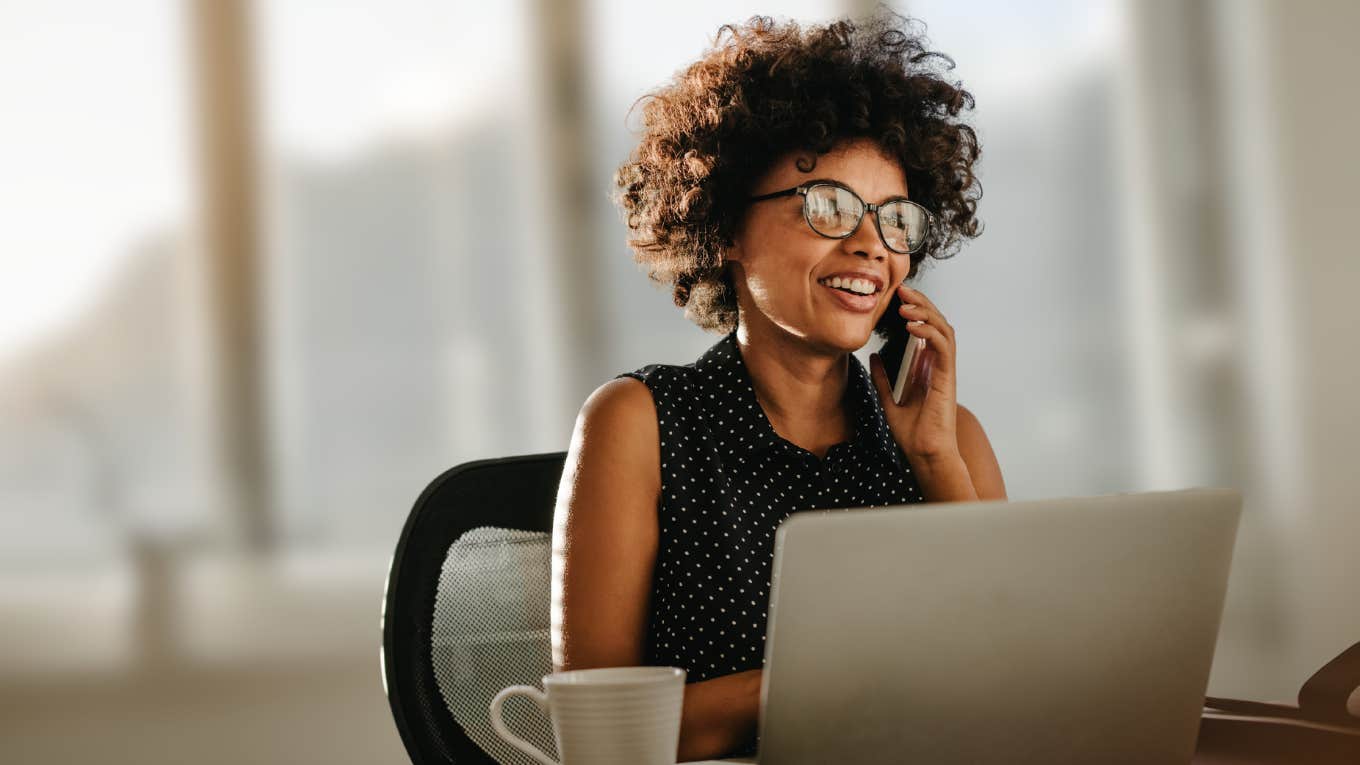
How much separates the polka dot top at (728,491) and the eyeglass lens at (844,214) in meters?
0.22

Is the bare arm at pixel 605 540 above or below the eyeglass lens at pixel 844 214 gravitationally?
below

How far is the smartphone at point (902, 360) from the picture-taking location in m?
1.54

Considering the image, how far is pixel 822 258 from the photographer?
1409 mm

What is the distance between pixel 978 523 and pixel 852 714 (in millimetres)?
144

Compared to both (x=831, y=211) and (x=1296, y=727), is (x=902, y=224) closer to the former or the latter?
(x=831, y=211)

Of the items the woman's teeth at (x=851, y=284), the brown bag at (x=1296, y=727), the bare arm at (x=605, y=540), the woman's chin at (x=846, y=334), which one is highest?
the woman's teeth at (x=851, y=284)

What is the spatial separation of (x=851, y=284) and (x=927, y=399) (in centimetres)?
20

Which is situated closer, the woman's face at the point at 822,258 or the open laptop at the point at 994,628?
the open laptop at the point at 994,628

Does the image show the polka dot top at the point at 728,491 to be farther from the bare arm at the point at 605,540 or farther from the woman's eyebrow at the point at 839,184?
the woman's eyebrow at the point at 839,184

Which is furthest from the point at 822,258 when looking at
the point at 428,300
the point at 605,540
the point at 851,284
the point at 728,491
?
the point at 428,300

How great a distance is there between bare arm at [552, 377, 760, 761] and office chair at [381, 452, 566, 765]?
0.07m

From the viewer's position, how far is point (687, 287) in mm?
1680

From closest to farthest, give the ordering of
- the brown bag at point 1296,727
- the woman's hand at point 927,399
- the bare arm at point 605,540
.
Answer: the brown bag at point 1296,727
the bare arm at point 605,540
the woman's hand at point 927,399

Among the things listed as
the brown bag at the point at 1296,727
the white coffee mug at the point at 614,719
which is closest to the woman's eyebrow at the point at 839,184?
the brown bag at the point at 1296,727
